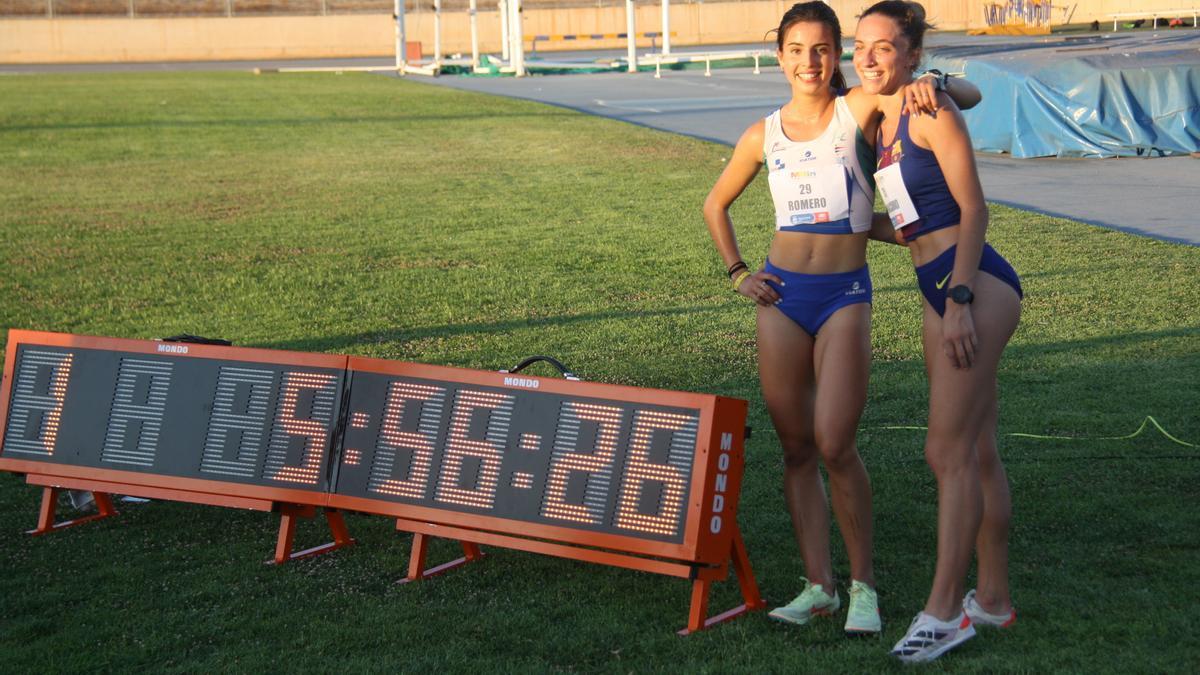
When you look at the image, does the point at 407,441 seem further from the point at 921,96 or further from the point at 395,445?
the point at 921,96

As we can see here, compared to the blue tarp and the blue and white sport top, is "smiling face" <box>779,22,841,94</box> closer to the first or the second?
the blue and white sport top

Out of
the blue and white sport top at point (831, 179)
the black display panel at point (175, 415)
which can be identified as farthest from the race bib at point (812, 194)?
the black display panel at point (175, 415)

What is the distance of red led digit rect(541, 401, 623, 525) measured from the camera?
16.6ft

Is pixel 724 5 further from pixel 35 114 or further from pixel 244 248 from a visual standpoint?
pixel 244 248

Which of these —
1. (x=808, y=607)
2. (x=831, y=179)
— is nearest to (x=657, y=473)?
(x=808, y=607)

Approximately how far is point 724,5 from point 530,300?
60661 millimetres

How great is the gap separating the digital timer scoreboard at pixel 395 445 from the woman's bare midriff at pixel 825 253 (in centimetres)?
55

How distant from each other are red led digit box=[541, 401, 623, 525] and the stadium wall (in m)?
59.4

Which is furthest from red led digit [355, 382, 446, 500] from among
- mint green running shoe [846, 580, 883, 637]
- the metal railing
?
the metal railing

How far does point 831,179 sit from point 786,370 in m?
0.66

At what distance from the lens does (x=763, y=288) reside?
4.71 meters

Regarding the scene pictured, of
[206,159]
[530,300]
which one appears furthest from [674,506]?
[206,159]

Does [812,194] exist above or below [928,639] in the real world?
above

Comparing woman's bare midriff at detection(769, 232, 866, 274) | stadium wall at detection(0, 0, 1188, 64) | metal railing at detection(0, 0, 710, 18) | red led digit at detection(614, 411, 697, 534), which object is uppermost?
metal railing at detection(0, 0, 710, 18)
